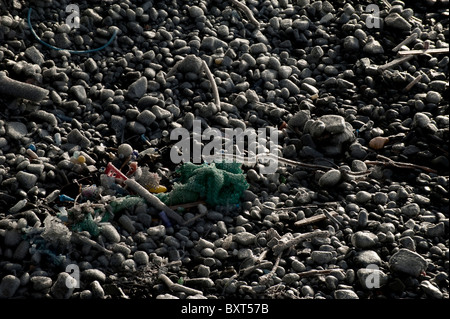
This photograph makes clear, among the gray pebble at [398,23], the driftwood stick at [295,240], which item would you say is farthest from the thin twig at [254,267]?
the gray pebble at [398,23]

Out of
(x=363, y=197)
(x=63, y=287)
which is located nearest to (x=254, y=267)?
(x=363, y=197)

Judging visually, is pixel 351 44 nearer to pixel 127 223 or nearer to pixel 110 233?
pixel 127 223

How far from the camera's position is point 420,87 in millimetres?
4324

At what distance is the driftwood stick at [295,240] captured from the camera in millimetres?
3320

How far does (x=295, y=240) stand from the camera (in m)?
3.35

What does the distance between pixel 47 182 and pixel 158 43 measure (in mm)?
1373

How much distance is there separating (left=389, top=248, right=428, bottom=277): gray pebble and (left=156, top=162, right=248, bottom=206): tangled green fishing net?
0.88m

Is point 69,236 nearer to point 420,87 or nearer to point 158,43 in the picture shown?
point 158,43

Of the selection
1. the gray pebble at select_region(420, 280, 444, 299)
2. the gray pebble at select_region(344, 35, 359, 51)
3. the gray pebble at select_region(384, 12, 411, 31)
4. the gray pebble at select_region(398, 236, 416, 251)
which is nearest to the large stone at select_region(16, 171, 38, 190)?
the gray pebble at select_region(398, 236, 416, 251)

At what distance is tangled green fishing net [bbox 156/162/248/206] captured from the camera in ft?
11.6

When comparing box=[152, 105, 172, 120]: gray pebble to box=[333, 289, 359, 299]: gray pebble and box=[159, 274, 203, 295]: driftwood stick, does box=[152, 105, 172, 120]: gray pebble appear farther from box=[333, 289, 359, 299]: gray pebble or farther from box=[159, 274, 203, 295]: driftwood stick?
box=[333, 289, 359, 299]: gray pebble

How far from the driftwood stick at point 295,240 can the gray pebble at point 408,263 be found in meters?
0.37

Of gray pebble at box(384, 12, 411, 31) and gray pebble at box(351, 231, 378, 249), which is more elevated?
gray pebble at box(384, 12, 411, 31)
